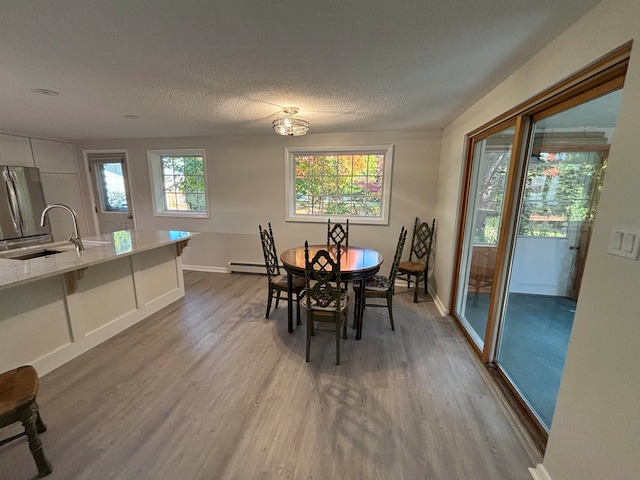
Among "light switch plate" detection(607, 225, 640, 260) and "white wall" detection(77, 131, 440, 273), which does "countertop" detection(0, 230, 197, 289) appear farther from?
"light switch plate" detection(607, 225, 640, 260)

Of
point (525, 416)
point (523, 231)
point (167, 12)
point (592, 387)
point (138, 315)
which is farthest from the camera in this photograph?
point (138, 315)

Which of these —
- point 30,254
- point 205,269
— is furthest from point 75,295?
point 205,269

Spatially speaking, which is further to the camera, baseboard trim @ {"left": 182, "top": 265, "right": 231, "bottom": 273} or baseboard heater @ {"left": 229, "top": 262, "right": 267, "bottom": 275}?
baseboard trim @ {"left": 182, "top": 265, "right": 231, "bottom": 273}

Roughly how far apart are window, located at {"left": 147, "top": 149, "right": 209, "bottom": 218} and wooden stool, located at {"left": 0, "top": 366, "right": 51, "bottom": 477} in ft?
11.0

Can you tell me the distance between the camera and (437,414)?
67.8 inches

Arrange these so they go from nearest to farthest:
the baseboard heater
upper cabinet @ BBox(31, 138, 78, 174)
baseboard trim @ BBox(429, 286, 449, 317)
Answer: baseboard trim @ BBox(429, 286, 449, 317), upper cabinet @ BBox(31, 138, 78, 174), the baseboard heater

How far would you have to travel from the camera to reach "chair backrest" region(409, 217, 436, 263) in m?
3.79

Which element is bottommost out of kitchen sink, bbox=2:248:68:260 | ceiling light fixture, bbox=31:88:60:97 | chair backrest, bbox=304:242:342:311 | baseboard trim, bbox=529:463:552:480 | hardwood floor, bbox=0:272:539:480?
hardwood floor, bbox=0:272:539:480

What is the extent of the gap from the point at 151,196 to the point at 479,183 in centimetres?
494

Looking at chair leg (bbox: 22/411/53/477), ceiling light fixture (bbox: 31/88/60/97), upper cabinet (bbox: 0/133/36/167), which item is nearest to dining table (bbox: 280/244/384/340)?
chair leg (bbox: 22/411/53/477)

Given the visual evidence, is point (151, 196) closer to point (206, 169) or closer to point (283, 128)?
point (206, 169)

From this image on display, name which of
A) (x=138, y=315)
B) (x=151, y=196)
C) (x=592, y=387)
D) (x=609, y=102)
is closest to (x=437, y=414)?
(x=592, y=387)

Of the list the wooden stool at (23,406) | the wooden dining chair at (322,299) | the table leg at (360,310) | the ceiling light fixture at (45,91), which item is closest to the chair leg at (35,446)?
the wooden stool at (23,406)

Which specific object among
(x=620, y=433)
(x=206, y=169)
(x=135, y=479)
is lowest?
(x=135, y=479)
